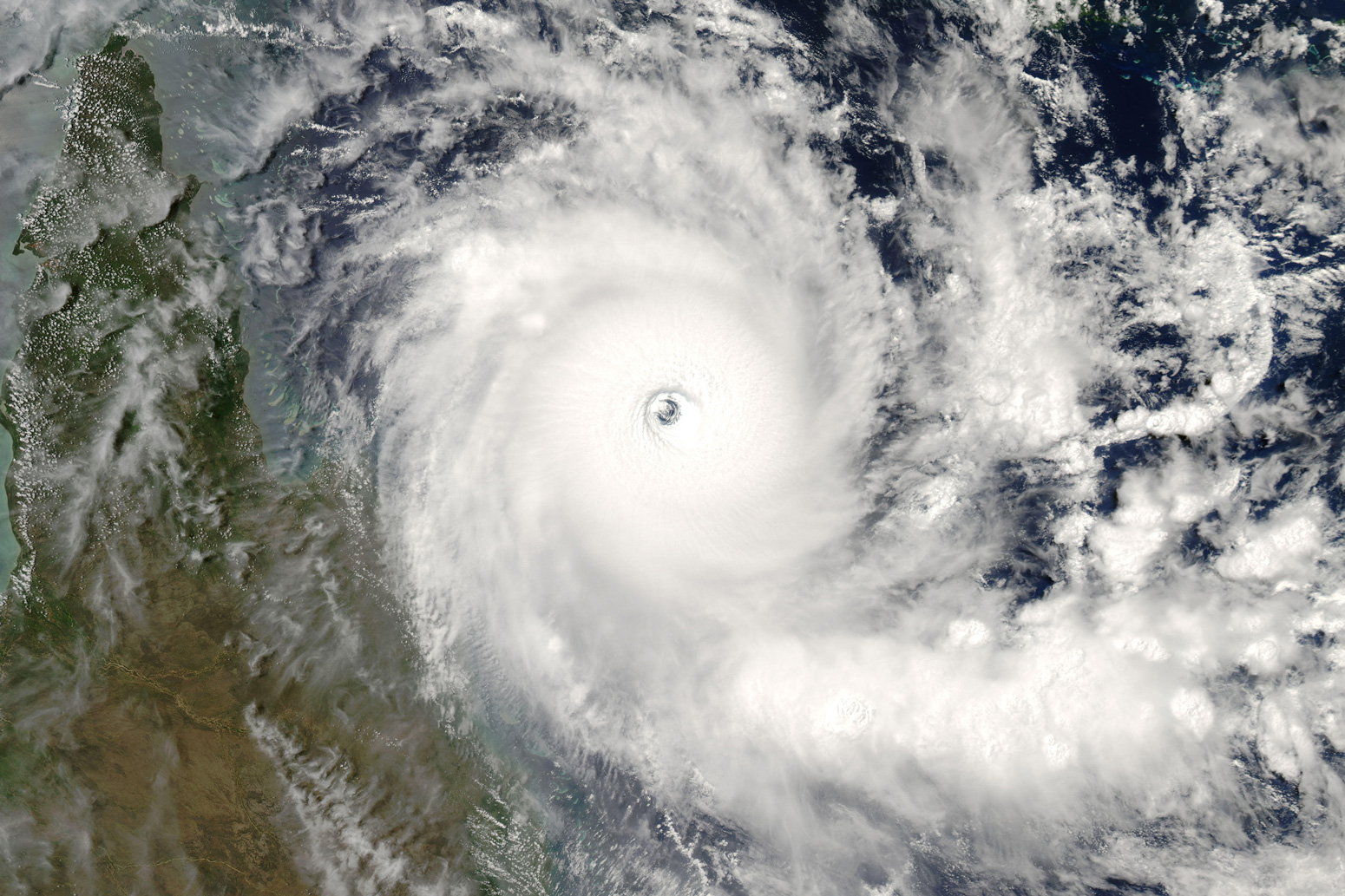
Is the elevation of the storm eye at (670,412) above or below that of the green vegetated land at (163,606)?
above

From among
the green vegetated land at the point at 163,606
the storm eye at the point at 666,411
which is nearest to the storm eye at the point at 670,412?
the storm eye at the point at 666,411

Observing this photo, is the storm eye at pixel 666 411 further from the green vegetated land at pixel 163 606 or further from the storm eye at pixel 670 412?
the green vegetated land at pixel 163 606

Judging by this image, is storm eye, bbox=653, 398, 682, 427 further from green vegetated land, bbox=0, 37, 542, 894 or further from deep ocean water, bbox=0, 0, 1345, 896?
green vegetated land, bbox=0, 37, 542, 894

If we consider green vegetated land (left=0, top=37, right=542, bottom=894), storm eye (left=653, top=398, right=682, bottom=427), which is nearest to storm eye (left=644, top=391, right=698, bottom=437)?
storm eye (left=653, top=398, right=682, bottom=427)

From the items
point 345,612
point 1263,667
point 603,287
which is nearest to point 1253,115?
point 1263,667

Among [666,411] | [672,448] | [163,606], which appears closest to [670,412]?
[666,411]

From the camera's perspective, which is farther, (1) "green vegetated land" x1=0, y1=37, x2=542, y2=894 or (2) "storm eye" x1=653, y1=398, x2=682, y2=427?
(1) "green vegetated land" x1=0, y1=37, x2=542, y2=894
